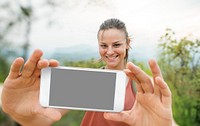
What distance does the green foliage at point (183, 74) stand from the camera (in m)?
2.40

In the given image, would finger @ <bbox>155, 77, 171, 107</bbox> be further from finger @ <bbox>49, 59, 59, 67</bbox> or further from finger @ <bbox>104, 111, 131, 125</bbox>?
finger @ <bbox>49, 59, 59, 67</bbox>

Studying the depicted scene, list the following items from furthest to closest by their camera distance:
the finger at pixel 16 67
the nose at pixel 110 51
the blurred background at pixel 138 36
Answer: the blurred background at pixel 138 36, the nose at pixel 110 51, the finger at pixel 16 67

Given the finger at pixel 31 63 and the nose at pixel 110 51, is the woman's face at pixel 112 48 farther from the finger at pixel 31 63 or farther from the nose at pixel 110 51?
the finger at pixel 31 63

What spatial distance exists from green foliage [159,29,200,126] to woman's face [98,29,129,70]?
57.2 inches

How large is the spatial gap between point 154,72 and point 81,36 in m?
1.41

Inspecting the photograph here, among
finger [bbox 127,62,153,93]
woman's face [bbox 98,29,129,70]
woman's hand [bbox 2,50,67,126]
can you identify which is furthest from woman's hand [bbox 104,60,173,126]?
woman's face [bbox 98,29,129,70]

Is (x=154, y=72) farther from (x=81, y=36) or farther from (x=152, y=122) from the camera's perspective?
(x=81, y=36)

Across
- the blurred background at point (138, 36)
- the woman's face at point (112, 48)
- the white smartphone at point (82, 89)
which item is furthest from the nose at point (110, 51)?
the blurred background at point (138, 36)

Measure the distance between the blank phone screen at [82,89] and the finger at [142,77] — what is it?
0.19 feet

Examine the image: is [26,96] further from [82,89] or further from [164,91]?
[164,91]

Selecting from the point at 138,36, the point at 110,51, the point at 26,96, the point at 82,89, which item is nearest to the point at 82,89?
the point at 82,89

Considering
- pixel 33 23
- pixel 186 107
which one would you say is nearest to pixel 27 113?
pixel 33 23

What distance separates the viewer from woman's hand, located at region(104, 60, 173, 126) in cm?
64

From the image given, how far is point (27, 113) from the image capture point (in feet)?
2.30
